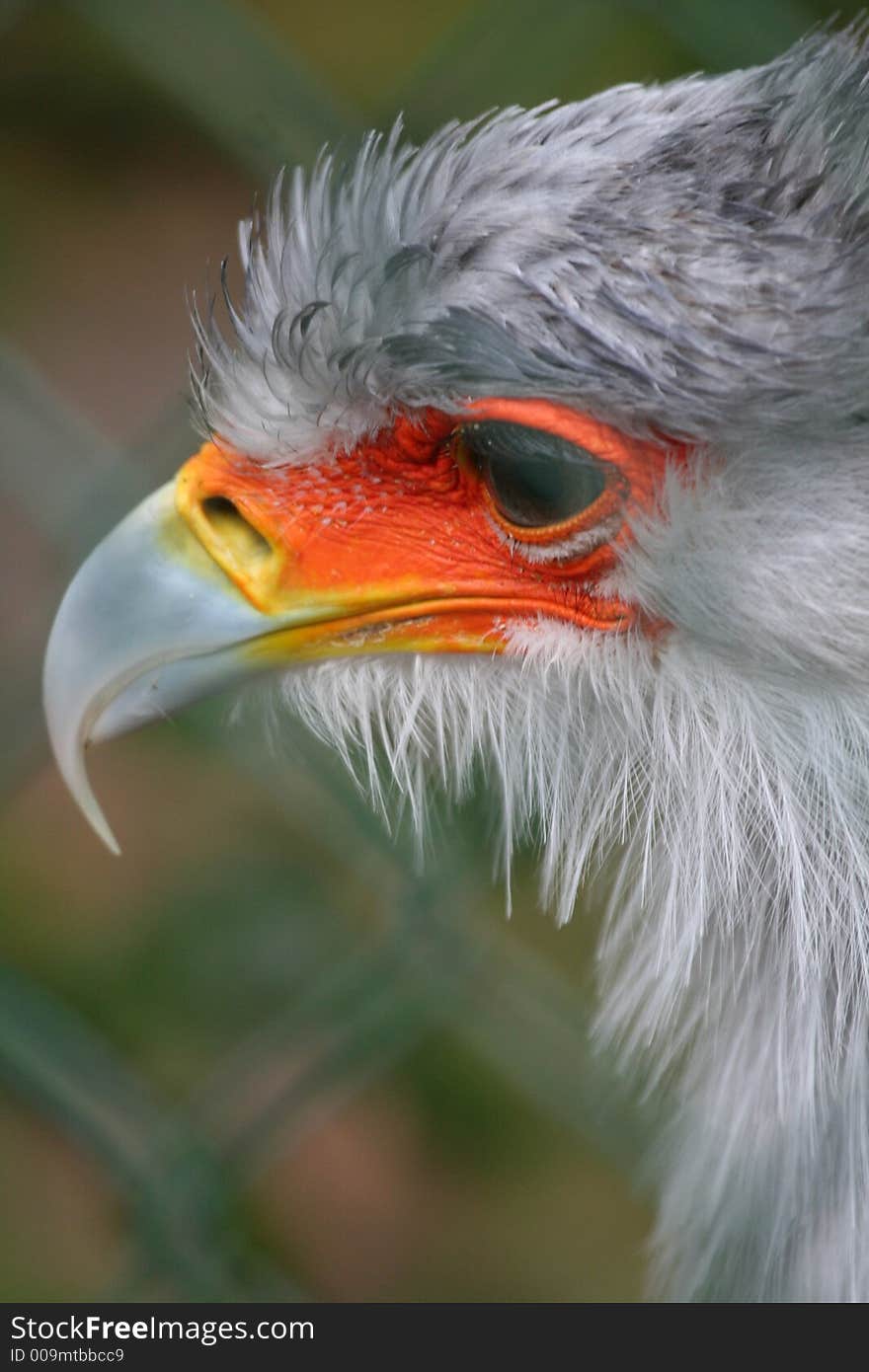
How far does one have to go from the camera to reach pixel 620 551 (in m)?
1.01

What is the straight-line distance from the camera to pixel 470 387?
97 cm

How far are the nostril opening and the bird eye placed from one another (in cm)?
16

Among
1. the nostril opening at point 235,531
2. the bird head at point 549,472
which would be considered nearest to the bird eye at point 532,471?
the bird head at point 549,472

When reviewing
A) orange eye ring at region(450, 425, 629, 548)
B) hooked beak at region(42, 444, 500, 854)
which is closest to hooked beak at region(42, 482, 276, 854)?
hooked beak at region(42, 444, 500, 854)

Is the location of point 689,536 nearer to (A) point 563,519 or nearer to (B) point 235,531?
(A) point 563,519

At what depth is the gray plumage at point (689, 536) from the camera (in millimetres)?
920

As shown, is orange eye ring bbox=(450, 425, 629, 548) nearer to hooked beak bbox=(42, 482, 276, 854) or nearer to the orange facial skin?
the orange facial skin

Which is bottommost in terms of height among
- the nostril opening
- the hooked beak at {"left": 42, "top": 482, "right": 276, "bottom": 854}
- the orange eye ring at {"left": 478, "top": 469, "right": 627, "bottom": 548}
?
the hooked beak at {"left": 42, "top": 482, "right": 276, "bottom": 854}

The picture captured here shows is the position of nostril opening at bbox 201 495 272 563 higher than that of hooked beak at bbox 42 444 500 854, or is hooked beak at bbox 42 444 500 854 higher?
nostril opening at bbox 201 495 272 563

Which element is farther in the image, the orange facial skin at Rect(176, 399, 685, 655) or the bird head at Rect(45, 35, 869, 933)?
the orange facial skin at Rect(176, 399, 685, 655)

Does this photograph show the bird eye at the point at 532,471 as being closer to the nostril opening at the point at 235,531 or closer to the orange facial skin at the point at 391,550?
the orange facial skin at the point at 391,550

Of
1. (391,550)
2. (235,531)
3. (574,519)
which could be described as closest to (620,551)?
(574,519)

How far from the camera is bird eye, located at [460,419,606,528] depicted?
98 cm

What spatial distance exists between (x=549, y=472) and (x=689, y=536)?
98 millimetres
